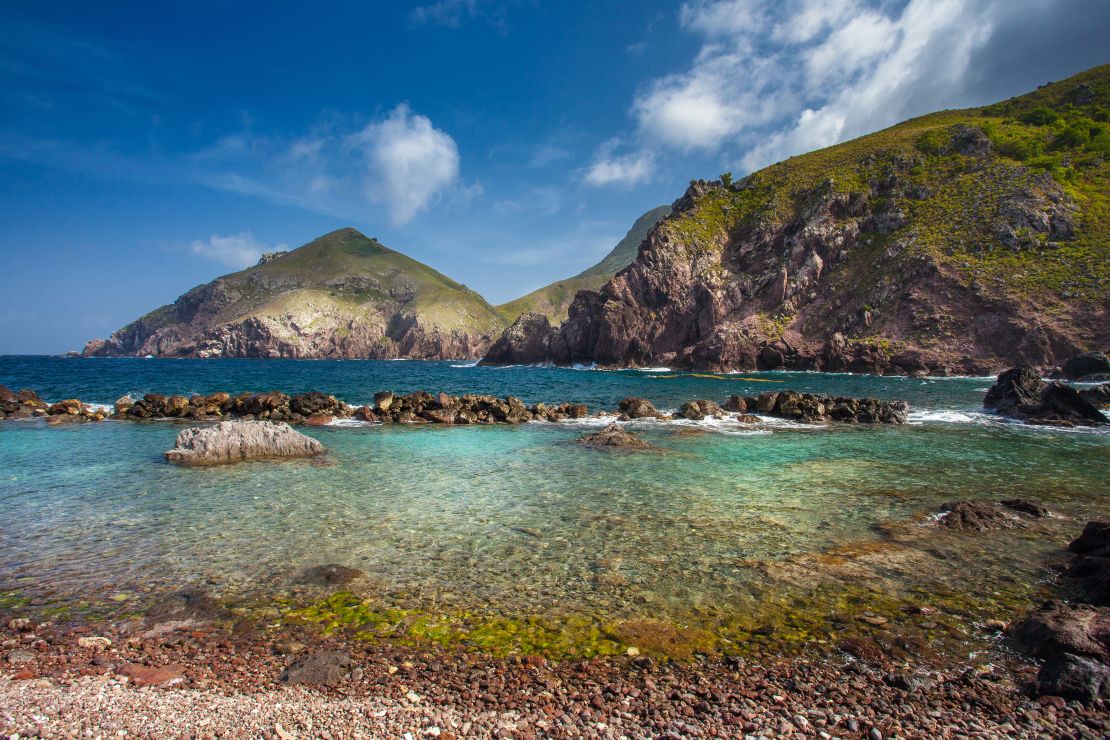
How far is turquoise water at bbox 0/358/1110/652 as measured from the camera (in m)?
10.1

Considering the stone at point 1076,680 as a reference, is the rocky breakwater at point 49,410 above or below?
above

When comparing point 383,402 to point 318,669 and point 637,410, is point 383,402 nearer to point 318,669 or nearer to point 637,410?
point 637,410

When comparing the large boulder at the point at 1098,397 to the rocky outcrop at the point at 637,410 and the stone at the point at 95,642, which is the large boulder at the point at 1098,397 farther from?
the stone at the point at 95,642

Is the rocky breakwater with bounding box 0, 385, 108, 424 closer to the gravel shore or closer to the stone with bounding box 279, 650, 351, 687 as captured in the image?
the gravel shore

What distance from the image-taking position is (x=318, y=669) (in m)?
7.00

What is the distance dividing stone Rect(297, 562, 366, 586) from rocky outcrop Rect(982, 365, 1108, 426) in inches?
1785

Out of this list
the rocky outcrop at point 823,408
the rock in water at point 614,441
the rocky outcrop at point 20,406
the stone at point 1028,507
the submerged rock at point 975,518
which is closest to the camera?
the submerged rock at point 975,518

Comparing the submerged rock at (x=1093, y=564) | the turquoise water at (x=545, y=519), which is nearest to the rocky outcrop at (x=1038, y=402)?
the turquoise water at (x=545, y=519)

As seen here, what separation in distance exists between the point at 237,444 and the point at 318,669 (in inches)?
787

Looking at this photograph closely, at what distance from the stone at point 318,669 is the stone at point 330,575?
113 inches

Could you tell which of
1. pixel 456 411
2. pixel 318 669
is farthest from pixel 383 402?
pixel 318 669

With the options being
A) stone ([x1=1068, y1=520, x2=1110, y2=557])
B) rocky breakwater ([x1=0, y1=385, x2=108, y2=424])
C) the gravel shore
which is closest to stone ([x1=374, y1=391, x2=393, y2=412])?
rocky breakwater ([x1=0, y1=385, x2=108, y2=424])

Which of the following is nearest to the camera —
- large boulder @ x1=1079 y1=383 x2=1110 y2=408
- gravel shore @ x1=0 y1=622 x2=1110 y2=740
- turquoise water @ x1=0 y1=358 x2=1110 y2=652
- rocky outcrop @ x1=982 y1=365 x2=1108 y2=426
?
gravel shore @ x1=0 y1=622 x2=1110 y2=740

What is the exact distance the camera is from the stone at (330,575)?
33.5 ft
